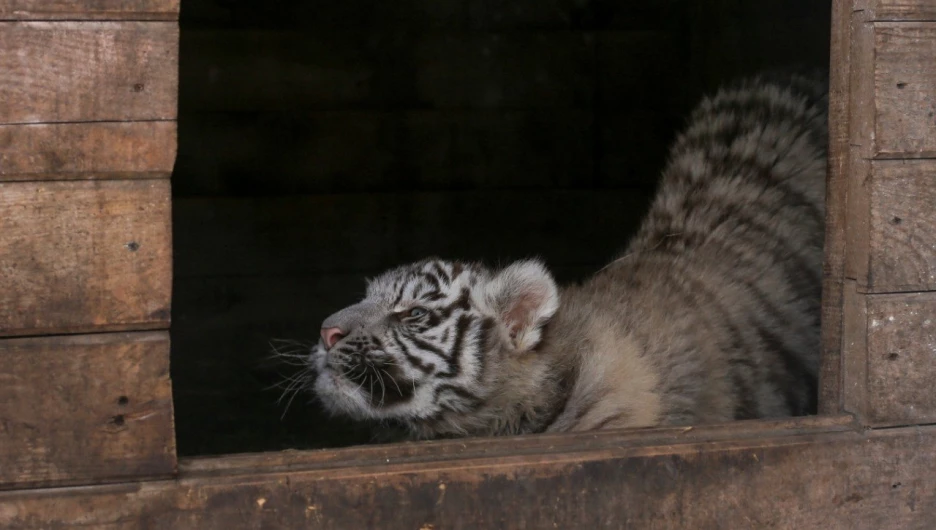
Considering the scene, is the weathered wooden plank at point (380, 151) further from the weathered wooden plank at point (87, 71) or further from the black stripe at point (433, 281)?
the weathered wooden plank at point (87, 71)

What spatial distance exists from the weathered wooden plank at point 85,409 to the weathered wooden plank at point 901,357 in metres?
1.49

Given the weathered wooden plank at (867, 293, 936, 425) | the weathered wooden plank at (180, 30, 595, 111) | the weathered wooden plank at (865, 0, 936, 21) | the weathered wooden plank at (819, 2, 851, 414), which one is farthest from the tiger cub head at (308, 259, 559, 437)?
the weathered wooden plank at (180, 30, 595, 111)

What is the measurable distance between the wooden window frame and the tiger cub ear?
58 cm

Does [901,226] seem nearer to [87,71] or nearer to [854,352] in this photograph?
[854,352]

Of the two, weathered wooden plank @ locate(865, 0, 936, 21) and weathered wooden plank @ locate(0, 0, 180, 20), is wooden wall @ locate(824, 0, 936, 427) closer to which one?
weathered wooden plank @ locate(865, 0, 936, 21)

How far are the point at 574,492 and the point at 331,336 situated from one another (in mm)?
991

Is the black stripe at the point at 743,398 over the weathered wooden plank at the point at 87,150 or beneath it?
beneath

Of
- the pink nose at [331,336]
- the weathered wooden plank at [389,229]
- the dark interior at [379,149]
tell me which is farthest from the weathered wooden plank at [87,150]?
the weathered wooden plank at [389,229]

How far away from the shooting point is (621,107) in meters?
5.05

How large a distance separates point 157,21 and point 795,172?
90.3 inches

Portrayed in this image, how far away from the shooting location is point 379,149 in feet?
15.8

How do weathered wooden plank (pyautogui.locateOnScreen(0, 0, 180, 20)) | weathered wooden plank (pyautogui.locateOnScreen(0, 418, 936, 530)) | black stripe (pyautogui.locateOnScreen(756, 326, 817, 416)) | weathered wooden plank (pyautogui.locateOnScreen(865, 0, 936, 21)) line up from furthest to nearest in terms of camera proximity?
black stripe (pyautogui.locateOnScreen(756, 326, 817, 416)), weathered wooden plank (pyautogui.locateOnScreen(865, 0, 936, 21)), weathered wooden plank (pyautogui.locateOnScreen(0, 418, 936, 530)), weathered wooden plank (pyautogui.locateOnScreen(0, 0, 180, 20))

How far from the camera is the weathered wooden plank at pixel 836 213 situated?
232 centimetres

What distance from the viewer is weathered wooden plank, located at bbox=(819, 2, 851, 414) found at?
232cm
